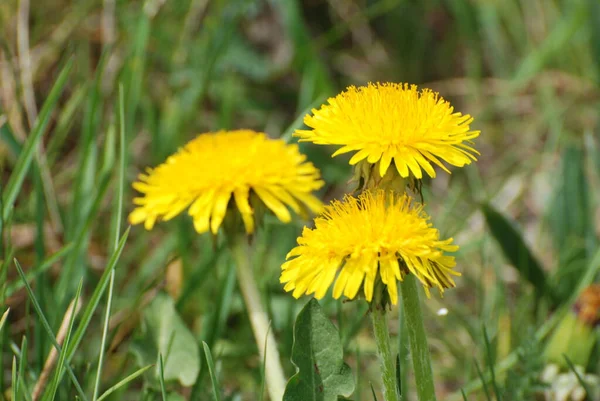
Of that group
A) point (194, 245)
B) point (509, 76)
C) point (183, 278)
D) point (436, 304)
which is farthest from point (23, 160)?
point (509, 76)

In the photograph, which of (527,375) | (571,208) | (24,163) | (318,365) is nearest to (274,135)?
(571,208)

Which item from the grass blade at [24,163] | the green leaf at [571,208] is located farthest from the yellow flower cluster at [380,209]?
the green leaf at [571,208]

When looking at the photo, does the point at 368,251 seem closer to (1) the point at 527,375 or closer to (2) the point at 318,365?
(2) the point at 318,365

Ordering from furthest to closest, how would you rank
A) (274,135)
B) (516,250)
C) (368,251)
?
(274,135)
(516,250)
(368,251)

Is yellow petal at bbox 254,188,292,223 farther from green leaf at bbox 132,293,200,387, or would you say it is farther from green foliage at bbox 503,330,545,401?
green foliage at bbox 503,330,545,401

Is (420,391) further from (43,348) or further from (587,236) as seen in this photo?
(587,236)

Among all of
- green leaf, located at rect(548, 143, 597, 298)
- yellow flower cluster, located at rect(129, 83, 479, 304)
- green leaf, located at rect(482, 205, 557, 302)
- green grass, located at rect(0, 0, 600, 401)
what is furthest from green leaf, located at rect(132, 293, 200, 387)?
green leaf, located at rect(548, 143, 597, 298)

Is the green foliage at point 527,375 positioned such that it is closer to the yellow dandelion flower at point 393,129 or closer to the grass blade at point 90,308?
the yellow dandelion flower at point 393,129
